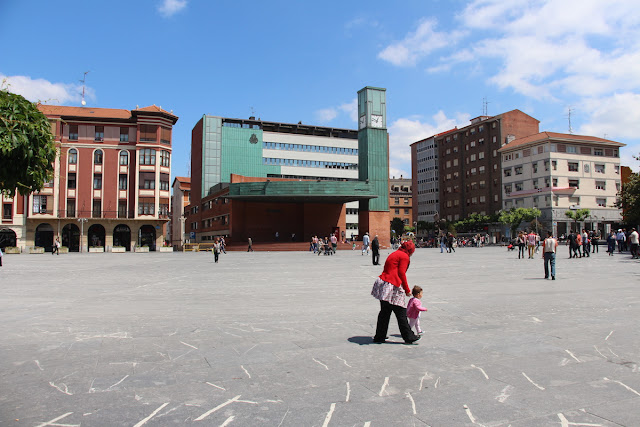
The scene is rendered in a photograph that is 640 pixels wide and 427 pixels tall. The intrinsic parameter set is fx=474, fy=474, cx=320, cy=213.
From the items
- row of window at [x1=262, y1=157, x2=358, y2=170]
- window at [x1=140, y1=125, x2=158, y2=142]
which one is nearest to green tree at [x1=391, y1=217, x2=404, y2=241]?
row of window at [x1=262, y1=157, x2=358, y2=170]

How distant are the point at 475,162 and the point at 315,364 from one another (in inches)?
3473

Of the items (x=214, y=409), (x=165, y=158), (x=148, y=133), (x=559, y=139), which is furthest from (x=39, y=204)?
(x=559, y=139)

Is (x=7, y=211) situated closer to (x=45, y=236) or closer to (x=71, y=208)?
(x=45, y=236)

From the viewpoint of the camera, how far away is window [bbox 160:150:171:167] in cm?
5928

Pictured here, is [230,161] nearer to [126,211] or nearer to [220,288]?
[126,211]

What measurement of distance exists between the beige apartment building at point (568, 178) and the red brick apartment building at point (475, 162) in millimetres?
5998

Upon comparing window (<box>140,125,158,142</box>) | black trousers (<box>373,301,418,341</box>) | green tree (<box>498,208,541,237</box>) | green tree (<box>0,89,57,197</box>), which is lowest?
black trousers (<box>373,301,418,341</box>)

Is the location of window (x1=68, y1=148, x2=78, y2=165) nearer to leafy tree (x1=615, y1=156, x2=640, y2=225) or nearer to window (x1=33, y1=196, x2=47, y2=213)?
window (x1=33, y1=196, x2=47, y2=213)

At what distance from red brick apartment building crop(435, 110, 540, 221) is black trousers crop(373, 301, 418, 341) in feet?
267

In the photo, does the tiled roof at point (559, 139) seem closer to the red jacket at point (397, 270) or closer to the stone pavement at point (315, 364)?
the stone pavement at point (315, 364)

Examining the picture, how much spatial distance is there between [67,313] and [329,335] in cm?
556

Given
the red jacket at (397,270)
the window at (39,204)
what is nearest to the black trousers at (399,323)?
the red jacket at (397,270)

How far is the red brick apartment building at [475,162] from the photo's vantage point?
8238 centimetres

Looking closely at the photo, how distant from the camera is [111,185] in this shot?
192ft
